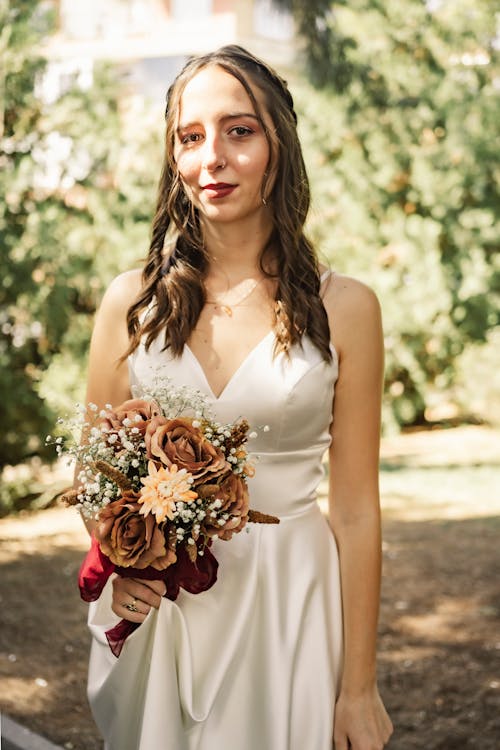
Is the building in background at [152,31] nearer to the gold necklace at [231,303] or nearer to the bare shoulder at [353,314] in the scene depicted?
the gold necklace at [231,303]

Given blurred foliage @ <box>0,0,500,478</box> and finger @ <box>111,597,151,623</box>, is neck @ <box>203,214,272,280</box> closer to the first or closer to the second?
finger @ <box>111,597,151,623</box>

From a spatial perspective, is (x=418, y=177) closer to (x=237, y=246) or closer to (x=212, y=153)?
(x=237, y=246)

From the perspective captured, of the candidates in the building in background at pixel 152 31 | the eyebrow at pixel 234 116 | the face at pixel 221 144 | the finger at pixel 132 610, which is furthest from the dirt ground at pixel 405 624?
the building in background at pixel 152 31

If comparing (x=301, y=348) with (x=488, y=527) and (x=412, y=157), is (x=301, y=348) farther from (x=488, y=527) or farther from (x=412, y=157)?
(x=412, y=157)

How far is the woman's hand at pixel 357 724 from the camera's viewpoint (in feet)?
7.95

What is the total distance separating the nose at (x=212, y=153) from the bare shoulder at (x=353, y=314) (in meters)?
Answer: 0.46

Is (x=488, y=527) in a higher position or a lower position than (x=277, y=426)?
lower

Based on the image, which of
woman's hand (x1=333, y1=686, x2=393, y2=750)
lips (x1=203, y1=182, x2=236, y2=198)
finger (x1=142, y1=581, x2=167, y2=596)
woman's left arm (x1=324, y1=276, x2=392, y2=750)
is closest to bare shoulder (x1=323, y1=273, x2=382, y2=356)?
woman's left arm (x1=324, y1=276, x2=392, y2=750)

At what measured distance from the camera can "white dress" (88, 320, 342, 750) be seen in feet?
7.84

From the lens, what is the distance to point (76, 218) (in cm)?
1210

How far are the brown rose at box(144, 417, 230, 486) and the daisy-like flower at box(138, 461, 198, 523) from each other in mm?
24

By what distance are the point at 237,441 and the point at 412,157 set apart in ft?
46.8

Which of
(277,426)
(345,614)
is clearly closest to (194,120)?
(277,426)

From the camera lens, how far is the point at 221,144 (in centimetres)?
245
